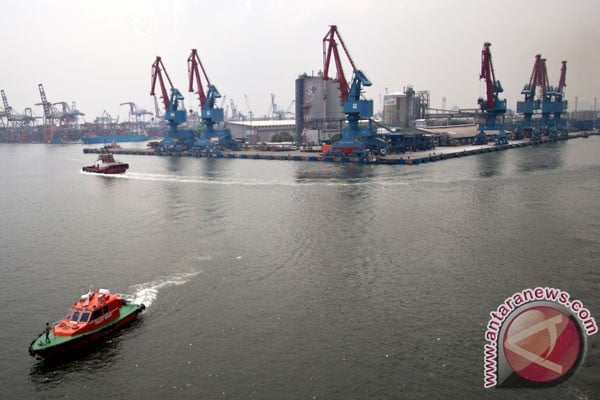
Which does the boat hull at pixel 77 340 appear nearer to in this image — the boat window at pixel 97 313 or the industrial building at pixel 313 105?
the boat window at pixel 97 313

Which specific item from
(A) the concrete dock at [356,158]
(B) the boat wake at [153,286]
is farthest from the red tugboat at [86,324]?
(A) the concrete dock at [356,158]

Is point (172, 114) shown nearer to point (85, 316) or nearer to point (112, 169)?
point (112, 169)

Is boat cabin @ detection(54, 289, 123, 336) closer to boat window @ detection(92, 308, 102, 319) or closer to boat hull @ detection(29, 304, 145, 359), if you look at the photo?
boat window @ detection(92, 308, 102, 319)

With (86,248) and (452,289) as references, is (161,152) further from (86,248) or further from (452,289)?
(452,289)

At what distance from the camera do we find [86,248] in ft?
97.2

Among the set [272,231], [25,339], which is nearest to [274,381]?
[25,339]

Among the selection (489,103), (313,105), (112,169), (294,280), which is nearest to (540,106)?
(489,103)

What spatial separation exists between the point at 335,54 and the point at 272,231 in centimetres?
5292

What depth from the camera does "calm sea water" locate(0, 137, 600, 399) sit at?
50.8 feet

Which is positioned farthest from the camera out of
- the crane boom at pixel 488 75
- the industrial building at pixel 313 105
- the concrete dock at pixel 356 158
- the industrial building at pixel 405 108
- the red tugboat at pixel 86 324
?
the industrial building at pixel 405 108

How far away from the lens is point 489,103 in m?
95.1

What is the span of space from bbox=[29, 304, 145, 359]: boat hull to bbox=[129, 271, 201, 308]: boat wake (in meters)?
1.50

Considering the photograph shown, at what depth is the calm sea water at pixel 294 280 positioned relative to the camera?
610 inches

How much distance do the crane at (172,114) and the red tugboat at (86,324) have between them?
8120cm
